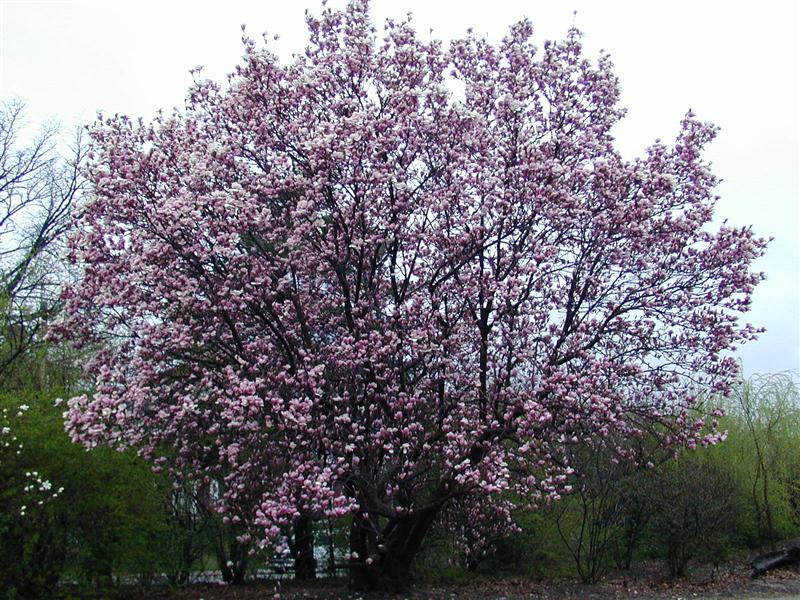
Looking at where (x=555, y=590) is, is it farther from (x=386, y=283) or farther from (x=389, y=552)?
(x=386, y=283)

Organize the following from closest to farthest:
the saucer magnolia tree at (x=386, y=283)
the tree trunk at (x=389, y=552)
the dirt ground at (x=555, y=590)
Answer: the saucer magnolia tree at (x=386, y=283)
the tree trunk at (x=389, y=552)
the dirt ground at (x=555, y=590)

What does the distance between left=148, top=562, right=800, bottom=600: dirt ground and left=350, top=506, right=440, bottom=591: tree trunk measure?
0.24 meters

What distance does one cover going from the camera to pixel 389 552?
36.1 feet

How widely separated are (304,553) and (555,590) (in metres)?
4.29

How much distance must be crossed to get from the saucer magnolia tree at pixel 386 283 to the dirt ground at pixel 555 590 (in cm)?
96

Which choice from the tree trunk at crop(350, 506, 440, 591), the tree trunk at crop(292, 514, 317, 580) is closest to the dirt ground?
the tree trunk at crop(350, 506, 440, 591)

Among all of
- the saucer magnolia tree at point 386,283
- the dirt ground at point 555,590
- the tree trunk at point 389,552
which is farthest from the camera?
the dirt ground at point 555,590

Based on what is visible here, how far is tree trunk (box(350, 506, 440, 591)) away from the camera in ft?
35.3

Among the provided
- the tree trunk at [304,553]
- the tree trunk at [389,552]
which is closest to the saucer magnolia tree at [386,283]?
the tree trunk at [389,552]

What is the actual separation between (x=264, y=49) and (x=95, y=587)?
7.52 metres

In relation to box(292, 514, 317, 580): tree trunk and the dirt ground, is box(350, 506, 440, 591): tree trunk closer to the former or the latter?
the dirt ground

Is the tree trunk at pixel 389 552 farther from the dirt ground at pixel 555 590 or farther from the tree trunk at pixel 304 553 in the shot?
the tree trunk at pixel 304 553

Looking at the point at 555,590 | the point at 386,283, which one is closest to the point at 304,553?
the point at 555,590

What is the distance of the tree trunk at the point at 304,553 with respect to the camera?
11930 millimetres
